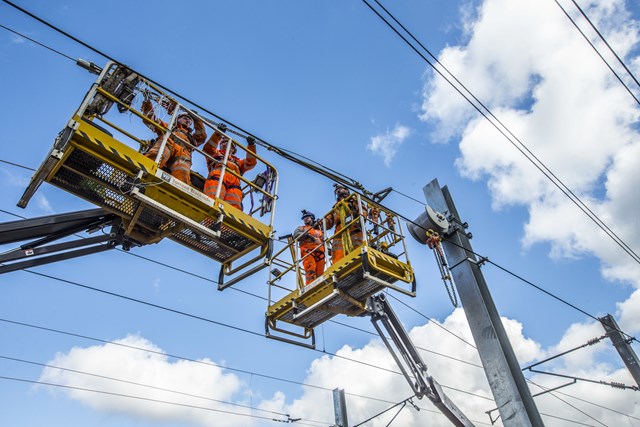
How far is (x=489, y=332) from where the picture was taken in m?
6.36

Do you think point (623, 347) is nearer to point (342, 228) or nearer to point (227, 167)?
point (342, 228)

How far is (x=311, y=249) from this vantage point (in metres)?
9.49

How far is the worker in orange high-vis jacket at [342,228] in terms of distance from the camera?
8672 millimetres

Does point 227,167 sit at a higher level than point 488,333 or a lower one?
higher

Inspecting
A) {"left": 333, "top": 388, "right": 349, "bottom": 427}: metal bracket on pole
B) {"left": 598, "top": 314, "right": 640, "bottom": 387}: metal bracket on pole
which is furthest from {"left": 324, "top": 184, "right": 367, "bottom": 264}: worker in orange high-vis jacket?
{"left": 598, "top": 314, "right": 640, "bottom": 387}: metal bracket on pole

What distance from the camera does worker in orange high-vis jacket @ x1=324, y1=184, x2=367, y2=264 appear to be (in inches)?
341

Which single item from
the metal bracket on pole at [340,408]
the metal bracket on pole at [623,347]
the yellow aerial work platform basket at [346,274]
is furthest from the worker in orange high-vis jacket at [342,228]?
the metal bracket on pole at [623,347]

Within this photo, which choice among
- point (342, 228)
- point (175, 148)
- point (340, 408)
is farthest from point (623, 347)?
point (175, 148)

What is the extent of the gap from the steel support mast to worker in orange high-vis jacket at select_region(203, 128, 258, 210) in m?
3.48

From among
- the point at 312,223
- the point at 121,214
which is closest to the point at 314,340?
the point at 312,223

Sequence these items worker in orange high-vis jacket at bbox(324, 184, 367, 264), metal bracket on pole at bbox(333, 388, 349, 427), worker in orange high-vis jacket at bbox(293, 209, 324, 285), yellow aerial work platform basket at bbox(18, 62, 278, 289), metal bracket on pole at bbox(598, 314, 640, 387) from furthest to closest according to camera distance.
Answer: metal bracket on pole at bbox(333, 388, 349, 427) < metal bracket on pole at bbox(598, 314, 640, 387) < worker in orange high-vis jacket at bbox(293, 209, 324, 285) < worker in orange high-vis jacket at bbox(324, 184, 367, 264) < yellow aerial work platform basket at bbox(18, 62, 278, 289)

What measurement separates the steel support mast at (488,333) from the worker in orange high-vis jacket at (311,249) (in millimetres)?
2404

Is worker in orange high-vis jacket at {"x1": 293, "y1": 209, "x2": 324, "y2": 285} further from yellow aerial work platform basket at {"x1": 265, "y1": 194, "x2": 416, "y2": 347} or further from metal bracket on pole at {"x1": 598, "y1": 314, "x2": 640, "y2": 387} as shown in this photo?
metal bracket on pole at {"x1": 598, "y1": 314, "x2": 640, "y2": 387}

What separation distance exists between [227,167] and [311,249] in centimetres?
337
